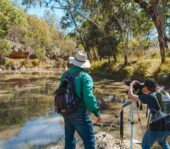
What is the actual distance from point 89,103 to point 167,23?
47.4 metres

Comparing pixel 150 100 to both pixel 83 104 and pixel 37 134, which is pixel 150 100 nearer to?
pixel 83 104

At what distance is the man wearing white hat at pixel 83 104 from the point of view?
592 cm

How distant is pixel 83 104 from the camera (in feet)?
19.9

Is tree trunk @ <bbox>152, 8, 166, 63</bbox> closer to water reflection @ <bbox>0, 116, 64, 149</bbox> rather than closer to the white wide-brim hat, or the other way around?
water reflection @ <bbox>0, 116, 64, 149</bbox>

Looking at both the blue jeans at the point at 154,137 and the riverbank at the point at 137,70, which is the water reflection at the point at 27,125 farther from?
the riverbank at the point at 137,70

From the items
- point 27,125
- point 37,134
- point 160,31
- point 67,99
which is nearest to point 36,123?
point 27,125

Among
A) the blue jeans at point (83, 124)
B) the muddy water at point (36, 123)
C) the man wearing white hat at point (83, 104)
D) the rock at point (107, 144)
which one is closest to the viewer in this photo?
the man wearing white hat at point (83, 104)

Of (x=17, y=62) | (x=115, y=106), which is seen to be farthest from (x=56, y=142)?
(x=17, y=62)

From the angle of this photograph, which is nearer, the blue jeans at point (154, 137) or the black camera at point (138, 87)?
the blue jeans at point (154, 137)

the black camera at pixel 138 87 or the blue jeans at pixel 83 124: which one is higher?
the black camera at pixel 138 87

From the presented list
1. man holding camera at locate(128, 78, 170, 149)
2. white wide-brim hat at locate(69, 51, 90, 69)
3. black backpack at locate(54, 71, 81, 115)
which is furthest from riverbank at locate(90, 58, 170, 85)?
black backpack at locate(54, 71, 81, 115)

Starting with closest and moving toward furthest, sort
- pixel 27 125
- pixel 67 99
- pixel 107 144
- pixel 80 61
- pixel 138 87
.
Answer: pixel 67 99 → pixel 80 61 → pixel 138 87 → pixel 107 144 → pixel 27 125

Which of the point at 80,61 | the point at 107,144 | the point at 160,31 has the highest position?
the point at 160,31

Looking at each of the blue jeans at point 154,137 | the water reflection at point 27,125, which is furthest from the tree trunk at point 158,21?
the blue jeans at point 154,137
